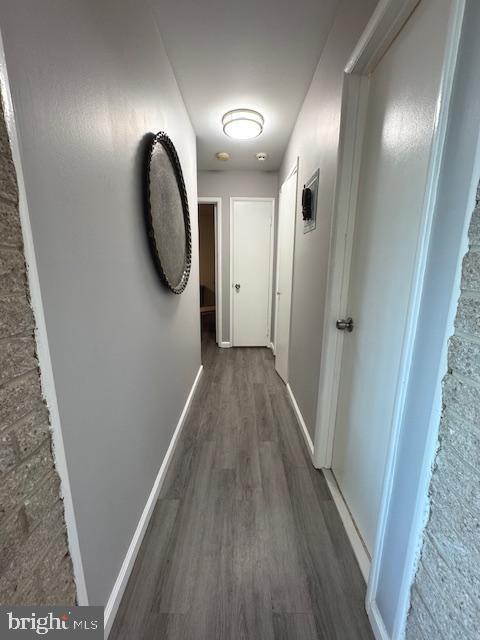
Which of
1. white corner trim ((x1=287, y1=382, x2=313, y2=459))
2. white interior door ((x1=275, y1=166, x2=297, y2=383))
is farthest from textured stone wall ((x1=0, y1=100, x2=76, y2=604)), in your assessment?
white interior door ((x1=275, y1=166, x2=297, y2=383))

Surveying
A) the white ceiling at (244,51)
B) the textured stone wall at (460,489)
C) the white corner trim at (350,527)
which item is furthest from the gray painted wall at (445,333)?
the white ceiling at (244,51)

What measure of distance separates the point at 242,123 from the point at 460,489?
2.70m

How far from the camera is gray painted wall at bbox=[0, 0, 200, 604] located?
64 centimetres

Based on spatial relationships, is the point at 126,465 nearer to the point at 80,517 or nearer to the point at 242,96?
the point at 80,517

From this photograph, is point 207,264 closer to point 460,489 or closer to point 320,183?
point 320,183

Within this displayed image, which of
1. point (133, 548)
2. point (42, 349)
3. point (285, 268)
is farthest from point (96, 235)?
point (285, 268)

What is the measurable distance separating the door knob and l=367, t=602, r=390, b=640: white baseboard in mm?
1067

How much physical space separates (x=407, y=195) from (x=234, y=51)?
1528 mm

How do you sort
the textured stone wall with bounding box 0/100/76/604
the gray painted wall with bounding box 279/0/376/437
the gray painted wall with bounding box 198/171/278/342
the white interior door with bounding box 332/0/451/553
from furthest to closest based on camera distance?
1. the gray painted wall with bounding box 198/171/278/342
2. the gray painted wall with bounding box 279/0/376/437
3. the white interior door with bounding box 332/0/451/553
4. the textured stone wall with bounding box 0/100/76/604

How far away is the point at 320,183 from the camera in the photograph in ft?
5.39

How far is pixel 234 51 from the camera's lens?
1.63 meters

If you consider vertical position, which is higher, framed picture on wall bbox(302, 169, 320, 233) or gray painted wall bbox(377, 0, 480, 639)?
framed picture on wall bbox(302, 169, 320, 233)

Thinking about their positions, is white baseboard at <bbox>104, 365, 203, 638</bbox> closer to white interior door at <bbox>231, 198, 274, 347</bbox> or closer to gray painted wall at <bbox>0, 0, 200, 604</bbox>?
gray painted wall at <bbox>0, 0, 200, 604</bbox>

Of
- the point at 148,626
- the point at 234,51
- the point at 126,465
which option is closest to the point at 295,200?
the point at 234,51
